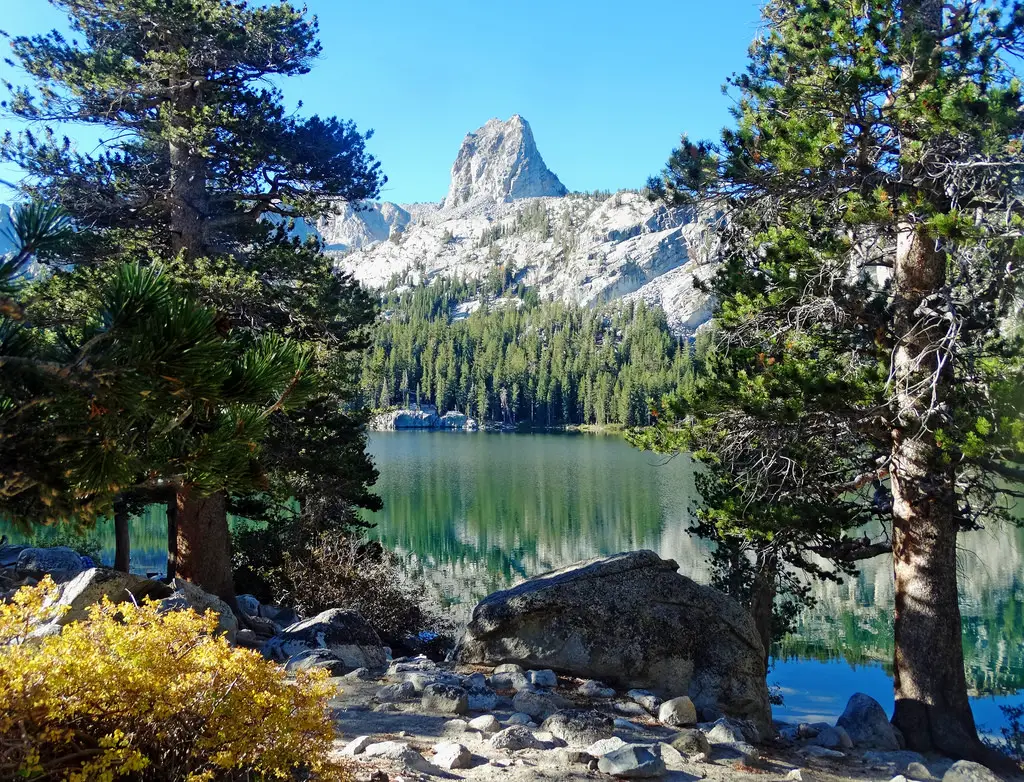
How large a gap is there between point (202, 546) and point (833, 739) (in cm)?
811

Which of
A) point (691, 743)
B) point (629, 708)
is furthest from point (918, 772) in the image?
point (629, 708)

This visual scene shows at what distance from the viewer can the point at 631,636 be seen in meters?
8.16

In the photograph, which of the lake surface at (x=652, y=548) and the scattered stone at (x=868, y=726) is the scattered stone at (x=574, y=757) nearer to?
the scattered stone at (x=868, y=726)

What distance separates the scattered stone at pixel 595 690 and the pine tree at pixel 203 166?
4.72 metres

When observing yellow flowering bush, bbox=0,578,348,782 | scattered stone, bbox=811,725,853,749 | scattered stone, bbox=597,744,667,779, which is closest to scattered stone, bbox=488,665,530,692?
scattered stone, bbox=597,744,667,779

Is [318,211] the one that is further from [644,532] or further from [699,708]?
[644,532]

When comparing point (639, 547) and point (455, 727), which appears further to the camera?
point (639, 547)

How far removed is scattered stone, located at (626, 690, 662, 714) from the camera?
7145 mm

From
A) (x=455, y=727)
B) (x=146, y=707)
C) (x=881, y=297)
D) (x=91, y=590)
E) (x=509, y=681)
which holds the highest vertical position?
(x=881, y=297)

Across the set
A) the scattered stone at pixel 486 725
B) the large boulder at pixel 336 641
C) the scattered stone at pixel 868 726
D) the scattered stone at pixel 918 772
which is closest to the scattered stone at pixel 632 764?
the scattered stone at pixel 486 725

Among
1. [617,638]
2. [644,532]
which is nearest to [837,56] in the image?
[617,638]

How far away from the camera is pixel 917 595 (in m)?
8.09

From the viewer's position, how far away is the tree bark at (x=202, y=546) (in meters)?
10.4

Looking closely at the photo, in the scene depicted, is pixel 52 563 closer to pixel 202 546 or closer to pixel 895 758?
pixel 202 546
